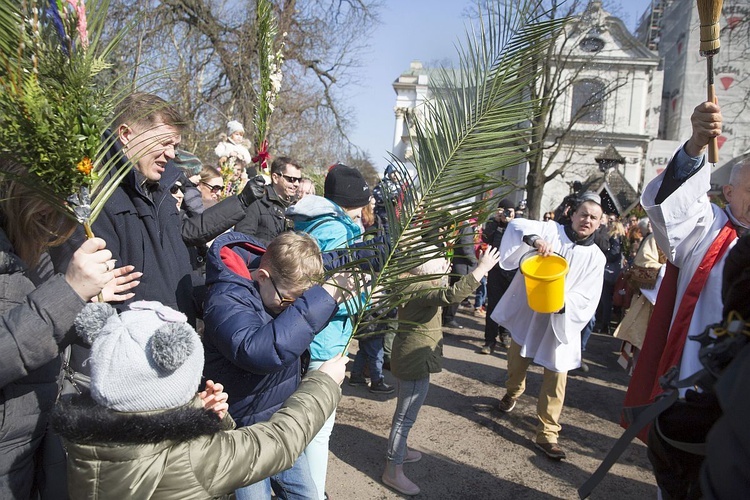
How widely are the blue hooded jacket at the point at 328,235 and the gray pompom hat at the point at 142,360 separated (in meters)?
1.36

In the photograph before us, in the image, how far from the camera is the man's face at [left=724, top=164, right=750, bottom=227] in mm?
2252

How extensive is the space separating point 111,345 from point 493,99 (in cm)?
162

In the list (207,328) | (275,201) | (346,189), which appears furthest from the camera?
(275,201)

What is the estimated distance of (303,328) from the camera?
1.94 meters

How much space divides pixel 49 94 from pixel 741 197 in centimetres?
268

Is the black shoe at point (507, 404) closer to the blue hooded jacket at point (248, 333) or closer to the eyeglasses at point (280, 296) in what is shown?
the blue hooded jacket at point (248, 333)

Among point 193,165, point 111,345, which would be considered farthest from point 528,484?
point 193,165

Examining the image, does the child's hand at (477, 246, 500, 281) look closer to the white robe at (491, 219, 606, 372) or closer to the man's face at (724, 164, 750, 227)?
the white robe at (491, 219, 606, 372)

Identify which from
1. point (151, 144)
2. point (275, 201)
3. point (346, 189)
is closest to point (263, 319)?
point (151, 144)

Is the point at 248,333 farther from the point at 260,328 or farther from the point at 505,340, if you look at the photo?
the point at 505,340

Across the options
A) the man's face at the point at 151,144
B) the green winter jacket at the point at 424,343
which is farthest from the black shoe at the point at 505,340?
the man's face at the point at 151,144

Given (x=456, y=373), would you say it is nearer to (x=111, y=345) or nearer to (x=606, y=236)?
(x=606, y=236)

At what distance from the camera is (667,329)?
2531 millimetres

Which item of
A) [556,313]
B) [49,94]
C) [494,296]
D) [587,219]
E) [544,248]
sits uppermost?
[49,94]
